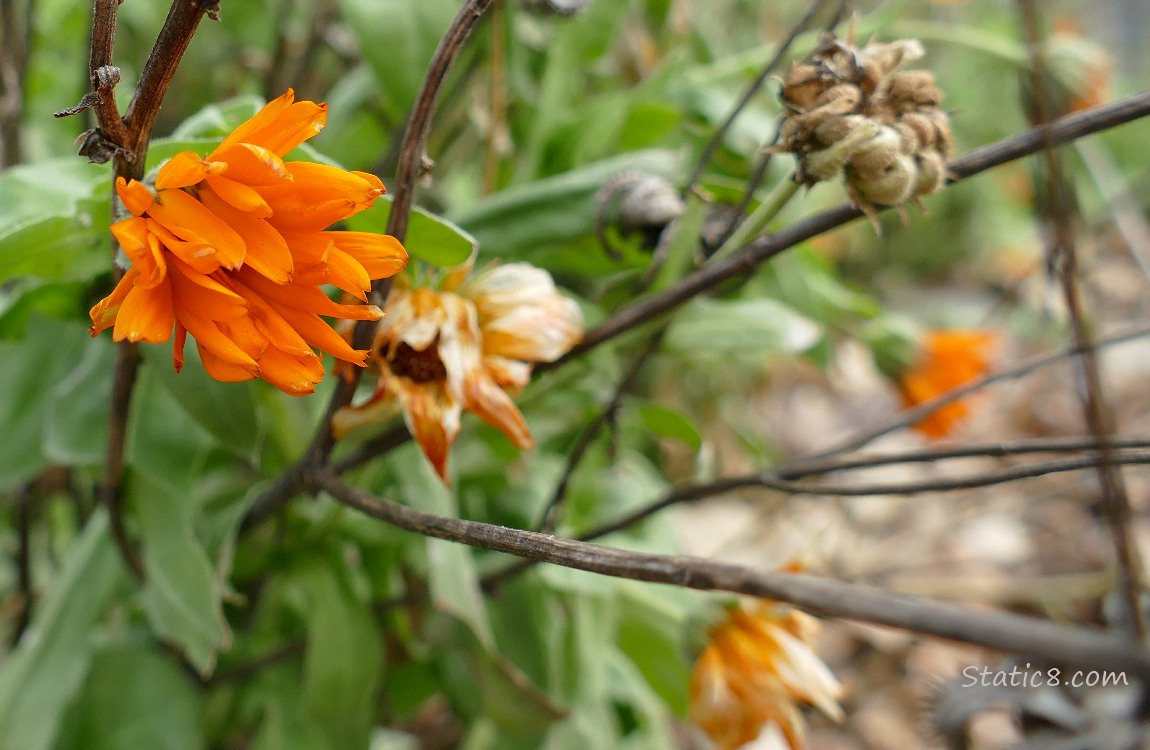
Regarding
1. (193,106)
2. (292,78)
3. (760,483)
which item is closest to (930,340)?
(760,483)

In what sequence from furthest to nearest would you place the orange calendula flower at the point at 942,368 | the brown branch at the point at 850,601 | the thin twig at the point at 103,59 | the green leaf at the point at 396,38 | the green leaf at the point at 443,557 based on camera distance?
the orange calendula flower at the point at 942,368, the green leaf at the point at 396,38, the green leaf at the point at 443,557, the thin twig at the point at 103,59, the brown branch at the point at 850,601

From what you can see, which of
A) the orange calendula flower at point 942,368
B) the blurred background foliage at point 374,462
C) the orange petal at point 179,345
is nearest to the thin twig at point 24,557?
the blurred background foliage at point 374,462

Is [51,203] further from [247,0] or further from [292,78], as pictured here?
[247,0]

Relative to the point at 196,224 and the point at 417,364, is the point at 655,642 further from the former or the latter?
Answer: the point at 196,224

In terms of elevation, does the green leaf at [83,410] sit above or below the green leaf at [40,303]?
below

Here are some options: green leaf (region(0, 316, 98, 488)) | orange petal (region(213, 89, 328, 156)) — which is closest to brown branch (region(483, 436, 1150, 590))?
orange petal (region(213, 89, 328, 156))

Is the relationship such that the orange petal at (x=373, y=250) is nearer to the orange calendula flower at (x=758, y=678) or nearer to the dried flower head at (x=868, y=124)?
the dried flower head at (x=868, y=124)

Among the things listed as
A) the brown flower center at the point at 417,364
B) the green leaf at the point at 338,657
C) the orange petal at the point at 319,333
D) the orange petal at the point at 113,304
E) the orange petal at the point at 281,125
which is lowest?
the green leaf at the point at 338,657

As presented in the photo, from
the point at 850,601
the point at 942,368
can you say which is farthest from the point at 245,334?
the point at 942,368
